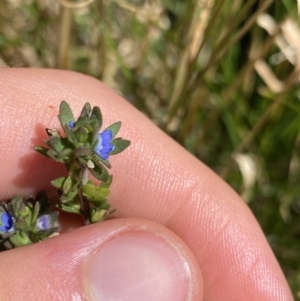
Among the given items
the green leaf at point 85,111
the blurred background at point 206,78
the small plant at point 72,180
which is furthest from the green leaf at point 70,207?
the blurred background at point 206,78

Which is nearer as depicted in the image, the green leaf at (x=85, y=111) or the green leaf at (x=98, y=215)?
the green leaf at (x=85, y=111)

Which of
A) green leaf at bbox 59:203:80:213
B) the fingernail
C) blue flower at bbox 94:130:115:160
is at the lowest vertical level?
the fingernail

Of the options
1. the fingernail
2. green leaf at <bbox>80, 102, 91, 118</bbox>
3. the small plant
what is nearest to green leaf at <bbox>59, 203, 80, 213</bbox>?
the small plant

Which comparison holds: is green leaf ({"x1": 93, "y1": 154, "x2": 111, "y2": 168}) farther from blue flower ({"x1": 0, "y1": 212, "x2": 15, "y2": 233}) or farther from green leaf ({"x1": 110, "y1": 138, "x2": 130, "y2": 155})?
blue flower ({"x1": 0, "y1": 212, "x2": 15, "y2": 233})

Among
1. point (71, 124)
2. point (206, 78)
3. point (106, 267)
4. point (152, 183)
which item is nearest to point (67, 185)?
point (71, 124)

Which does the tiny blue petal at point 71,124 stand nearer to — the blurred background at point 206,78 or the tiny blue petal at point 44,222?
the tiny blue petal at point 44,222
